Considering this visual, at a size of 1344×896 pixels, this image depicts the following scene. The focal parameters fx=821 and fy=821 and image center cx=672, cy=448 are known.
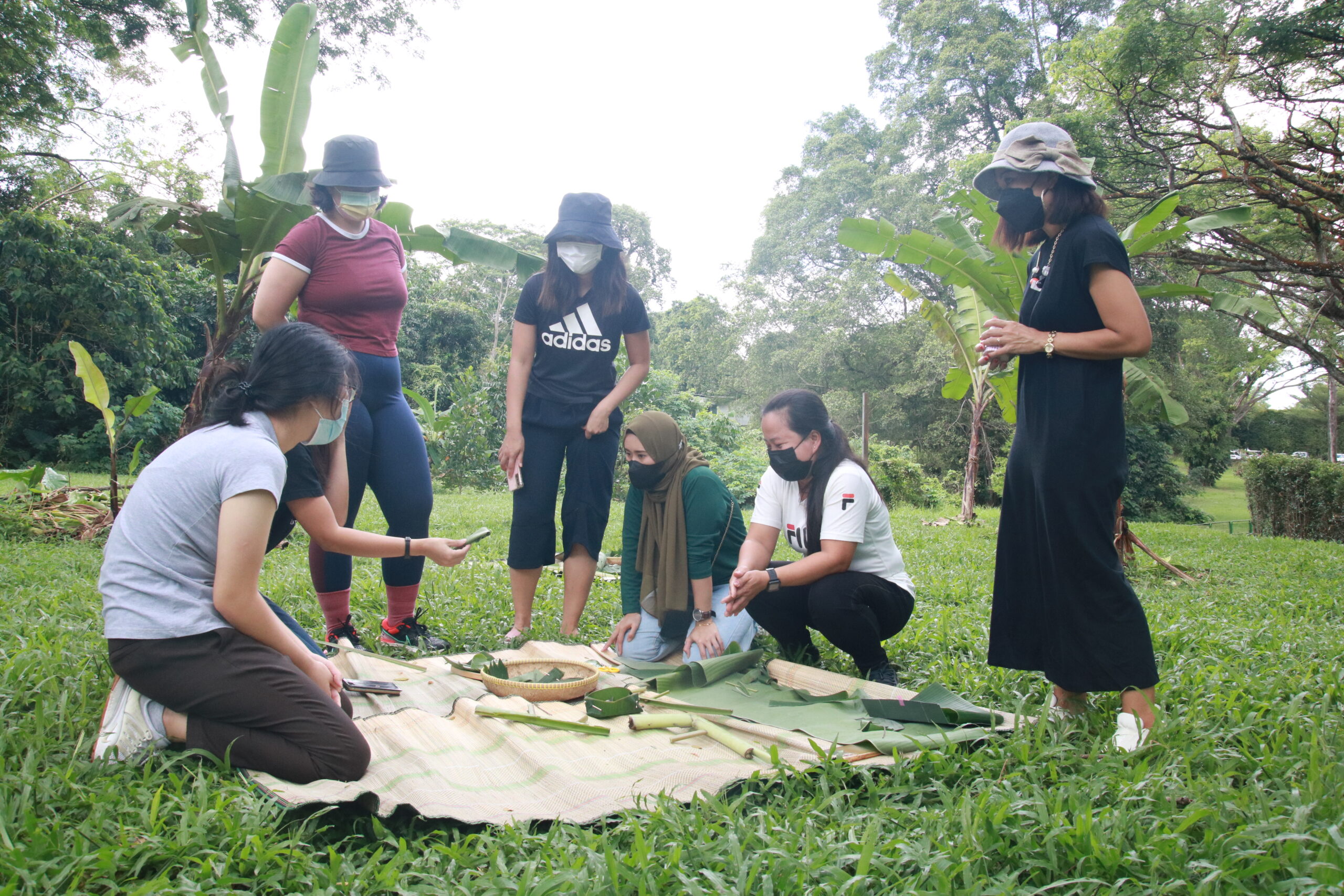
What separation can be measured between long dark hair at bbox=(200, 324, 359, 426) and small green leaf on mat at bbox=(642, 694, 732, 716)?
1.24m

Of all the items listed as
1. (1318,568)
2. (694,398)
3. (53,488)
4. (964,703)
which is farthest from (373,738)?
(694,398)

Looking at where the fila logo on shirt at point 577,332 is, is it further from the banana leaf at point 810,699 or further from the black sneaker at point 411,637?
the banana leaf at point 810,699

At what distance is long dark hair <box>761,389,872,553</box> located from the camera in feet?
9.96

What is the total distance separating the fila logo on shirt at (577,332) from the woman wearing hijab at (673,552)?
0.45 metres

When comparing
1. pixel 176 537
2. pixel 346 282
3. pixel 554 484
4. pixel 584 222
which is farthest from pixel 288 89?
pixel 176 537

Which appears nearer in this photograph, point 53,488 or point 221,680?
point 221,680

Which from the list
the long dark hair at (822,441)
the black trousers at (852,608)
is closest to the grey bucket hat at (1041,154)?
the long dark hair at (822,441)

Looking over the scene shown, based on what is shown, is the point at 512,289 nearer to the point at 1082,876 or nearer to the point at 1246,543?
the point at 1246,543

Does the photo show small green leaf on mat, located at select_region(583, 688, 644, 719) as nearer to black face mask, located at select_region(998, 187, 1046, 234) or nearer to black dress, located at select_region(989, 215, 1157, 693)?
black dress, located at select_region(989, 215, 1157, 693)

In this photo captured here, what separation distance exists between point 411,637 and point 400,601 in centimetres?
16

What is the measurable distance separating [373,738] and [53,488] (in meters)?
5.96

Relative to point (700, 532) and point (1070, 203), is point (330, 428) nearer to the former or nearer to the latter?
point (700, 532)

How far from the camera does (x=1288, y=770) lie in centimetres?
192

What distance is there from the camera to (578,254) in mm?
3520
